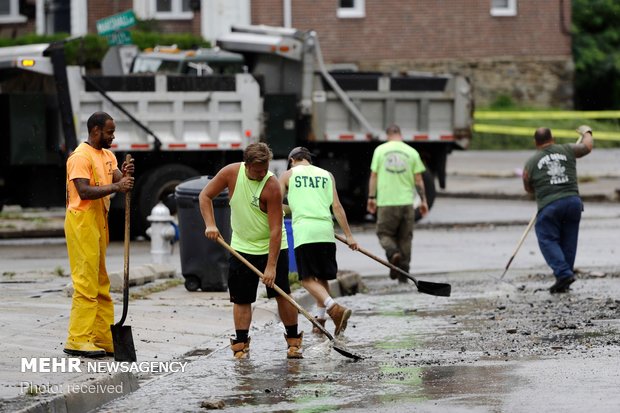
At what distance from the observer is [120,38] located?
23.0 m

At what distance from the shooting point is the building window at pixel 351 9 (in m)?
39.3

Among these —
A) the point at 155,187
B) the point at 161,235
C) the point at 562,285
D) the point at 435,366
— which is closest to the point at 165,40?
the point at 155,187

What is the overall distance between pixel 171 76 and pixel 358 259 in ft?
14.1

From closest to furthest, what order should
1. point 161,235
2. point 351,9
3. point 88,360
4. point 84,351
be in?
point 88,360 < point 84,351 < point 161,235 < point 351,9

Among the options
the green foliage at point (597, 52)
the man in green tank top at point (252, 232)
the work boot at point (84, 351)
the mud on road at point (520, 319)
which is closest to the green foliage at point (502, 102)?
the green foliage at point (597, 52)

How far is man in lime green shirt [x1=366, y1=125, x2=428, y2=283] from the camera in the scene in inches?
650

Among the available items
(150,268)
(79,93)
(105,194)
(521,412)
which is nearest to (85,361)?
(105,194)

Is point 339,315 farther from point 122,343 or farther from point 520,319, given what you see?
point 122,343

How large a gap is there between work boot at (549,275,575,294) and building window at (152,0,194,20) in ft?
79.8

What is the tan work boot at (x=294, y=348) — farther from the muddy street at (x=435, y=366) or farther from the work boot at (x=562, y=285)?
the work boot at (x=562, y=285)

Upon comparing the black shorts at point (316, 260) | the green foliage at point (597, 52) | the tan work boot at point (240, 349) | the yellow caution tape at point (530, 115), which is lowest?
the tan work boot at point (240, 349)

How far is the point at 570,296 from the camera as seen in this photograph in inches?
564

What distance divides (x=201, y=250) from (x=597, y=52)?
31352mm

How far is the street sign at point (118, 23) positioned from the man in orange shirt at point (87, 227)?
41.8 ft
